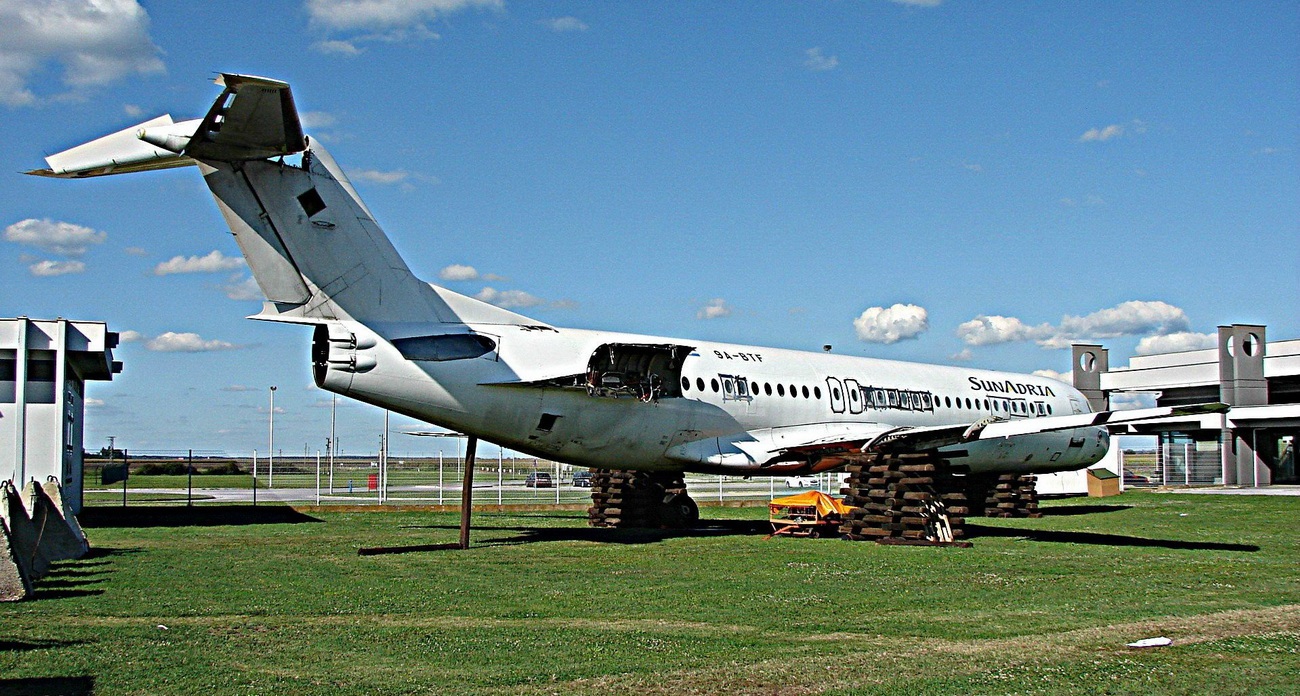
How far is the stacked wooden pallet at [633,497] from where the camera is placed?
26.8m

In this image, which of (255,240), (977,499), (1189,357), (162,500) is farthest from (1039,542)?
(1189,357)

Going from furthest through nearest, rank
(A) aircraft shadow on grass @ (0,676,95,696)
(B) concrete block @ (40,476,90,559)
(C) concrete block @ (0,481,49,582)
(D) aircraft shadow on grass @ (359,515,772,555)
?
(D) aircraft shadow on grass @ (359,515,772,555)
(B) concrete block @ (40,476,90,559)
(C) concrete block @ (0,481,49,582)
(A) aircraft shadow on grass @ (0,676,95,696)

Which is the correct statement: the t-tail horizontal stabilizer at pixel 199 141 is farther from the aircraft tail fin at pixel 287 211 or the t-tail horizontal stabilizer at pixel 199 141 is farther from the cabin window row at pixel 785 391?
the cabin window row at pixel 785 391

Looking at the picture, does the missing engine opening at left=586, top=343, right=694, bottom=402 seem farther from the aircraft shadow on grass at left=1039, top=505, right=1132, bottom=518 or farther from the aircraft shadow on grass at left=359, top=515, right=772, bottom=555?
the aircraft shadow on grass at left=1039, top=505, right=1132, bottom=518

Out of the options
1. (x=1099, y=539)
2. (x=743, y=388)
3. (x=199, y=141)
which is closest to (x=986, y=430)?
(x=1099, y=539)

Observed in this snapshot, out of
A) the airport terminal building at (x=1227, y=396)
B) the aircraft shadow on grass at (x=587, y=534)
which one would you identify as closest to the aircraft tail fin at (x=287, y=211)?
the aircraft shadow on grass at (x=587, y=534)

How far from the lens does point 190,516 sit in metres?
30.9

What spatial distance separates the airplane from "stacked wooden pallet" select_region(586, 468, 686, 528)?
0.12 feet

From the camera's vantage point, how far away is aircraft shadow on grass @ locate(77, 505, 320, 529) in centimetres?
2770

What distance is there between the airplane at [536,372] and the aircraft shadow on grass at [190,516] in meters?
9.20

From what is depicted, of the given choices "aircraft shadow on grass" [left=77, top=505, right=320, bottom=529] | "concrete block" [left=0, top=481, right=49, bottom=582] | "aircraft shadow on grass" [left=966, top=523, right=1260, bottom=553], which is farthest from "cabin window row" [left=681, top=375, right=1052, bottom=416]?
"aircraft shadow on grass" [left=77, top=505, right=320, bottom=529]

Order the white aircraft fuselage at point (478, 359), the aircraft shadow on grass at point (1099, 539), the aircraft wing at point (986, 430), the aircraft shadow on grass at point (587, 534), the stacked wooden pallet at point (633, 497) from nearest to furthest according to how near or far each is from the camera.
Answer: the white aircraft fuselage at point (478, 359) → the aircraft wing at point (986, 430) → the aircraft shadow on grass at point (587, 534) → the aircraft shadow on grass at point (1099, 539) → the stacked wooden pallet at point (633, 497)

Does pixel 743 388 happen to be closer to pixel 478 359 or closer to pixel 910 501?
pixel 910 501

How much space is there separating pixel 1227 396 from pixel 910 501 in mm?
39303
